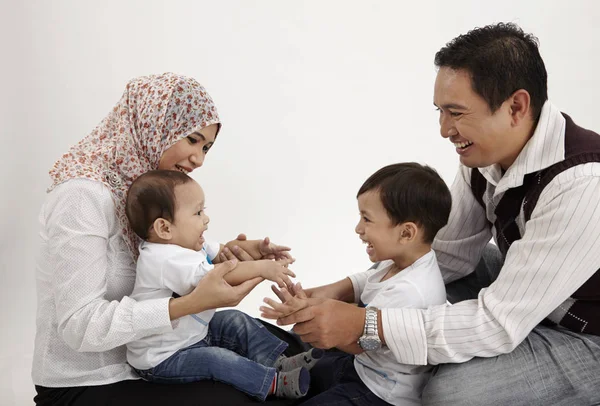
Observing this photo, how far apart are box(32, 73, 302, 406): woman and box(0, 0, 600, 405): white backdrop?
3.39ft

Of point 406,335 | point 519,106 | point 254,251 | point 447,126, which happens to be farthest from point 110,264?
point 519,106

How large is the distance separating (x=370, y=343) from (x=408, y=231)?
15.6 inches

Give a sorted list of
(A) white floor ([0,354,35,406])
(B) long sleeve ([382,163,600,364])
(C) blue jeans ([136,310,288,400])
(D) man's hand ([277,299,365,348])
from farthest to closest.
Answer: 1. (A) white floor ([0,354,35,406])
2. (C) blue jeans ([136,310,288,400])
3. (D) man's hand ([277,299,365,348])
4. (B) long sleeve ([382,163,600,364])

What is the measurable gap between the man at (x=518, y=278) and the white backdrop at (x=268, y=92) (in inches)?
75.1

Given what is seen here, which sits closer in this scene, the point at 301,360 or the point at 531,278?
the point at 531,278

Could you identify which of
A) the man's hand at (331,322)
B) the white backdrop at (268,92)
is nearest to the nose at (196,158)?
the man's hand at (331,322)

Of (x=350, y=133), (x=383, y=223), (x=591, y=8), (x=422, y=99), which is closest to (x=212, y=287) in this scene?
(x=383, y=223)

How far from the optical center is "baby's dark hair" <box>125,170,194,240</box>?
7.45 ft

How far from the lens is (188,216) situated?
2.30m

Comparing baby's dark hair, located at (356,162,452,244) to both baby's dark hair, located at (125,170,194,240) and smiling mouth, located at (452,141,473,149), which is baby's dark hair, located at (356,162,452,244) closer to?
smiling mouth, located at (452,141,473,149)

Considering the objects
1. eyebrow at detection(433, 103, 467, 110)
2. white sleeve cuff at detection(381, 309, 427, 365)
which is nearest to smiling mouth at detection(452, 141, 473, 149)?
eyebrow at detection(433, 103, 467, 110)

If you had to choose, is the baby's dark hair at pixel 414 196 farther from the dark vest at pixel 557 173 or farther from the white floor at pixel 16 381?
the white floor at pixel 16 381

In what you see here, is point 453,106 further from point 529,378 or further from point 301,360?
point 301,360

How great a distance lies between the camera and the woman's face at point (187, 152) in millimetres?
2480
